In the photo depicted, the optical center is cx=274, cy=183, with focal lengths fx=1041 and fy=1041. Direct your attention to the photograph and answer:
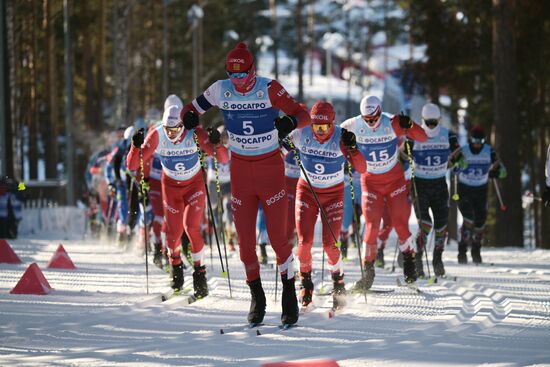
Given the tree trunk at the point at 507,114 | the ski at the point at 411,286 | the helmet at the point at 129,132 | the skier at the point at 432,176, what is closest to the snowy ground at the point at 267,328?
the ski at the point at 411,286

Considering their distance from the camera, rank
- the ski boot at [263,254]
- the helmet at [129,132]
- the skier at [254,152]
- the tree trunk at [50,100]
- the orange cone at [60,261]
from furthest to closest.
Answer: the tree trunk at [50,100]
the helmet at [129,132]
the ski boot at [263,254]
the orange cone at [60,261]
the skier at [254,152]

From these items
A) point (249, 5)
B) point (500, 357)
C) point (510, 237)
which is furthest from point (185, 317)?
point (249, 5)

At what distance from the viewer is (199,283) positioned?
37.8ft

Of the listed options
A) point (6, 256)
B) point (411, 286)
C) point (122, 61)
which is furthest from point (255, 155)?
point (122, 61)

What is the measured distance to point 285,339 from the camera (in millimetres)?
8414

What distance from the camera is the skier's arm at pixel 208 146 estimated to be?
34.8ft

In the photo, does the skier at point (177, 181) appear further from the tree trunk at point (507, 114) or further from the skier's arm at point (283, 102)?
the tree trunk at point (507, 114)

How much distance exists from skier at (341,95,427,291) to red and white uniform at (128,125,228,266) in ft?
6.44

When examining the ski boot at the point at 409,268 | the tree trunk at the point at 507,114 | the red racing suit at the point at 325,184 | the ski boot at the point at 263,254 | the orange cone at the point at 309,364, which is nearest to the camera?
the orange cone at the point at 309,364

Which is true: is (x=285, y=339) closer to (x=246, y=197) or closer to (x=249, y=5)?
Answer: (x=246, y=197)

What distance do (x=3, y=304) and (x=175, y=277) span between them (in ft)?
6.77

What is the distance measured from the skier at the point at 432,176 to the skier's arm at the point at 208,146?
403cm

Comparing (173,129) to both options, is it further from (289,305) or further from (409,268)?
(289,305)

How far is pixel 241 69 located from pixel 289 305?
212 centimetres
